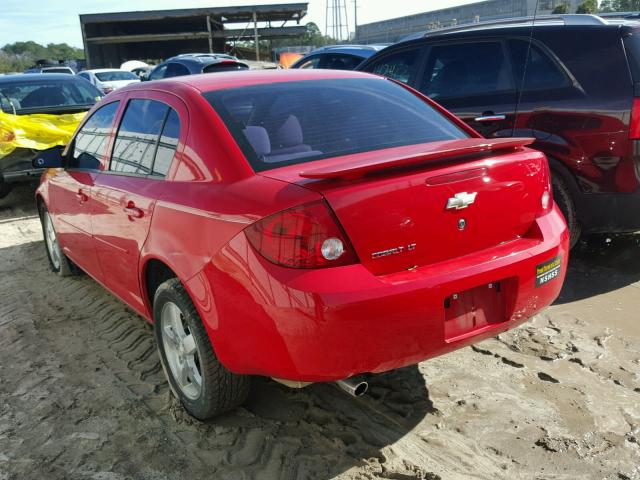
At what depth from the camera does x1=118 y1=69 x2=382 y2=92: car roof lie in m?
3.18

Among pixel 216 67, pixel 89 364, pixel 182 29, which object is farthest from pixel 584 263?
pixel 182 29

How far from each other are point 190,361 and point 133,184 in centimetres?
101

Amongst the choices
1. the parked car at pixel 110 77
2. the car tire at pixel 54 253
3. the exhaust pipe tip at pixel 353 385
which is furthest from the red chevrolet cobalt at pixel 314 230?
the parked car at pixel 110 77

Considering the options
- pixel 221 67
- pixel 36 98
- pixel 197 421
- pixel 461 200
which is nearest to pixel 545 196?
pixel 461 200

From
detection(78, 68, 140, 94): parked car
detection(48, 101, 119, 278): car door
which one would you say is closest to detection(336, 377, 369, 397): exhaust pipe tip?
detection(48, 101, 119, 278): car door

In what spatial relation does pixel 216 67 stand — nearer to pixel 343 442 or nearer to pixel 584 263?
pixel 584 263

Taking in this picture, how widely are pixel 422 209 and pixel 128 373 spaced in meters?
2.11

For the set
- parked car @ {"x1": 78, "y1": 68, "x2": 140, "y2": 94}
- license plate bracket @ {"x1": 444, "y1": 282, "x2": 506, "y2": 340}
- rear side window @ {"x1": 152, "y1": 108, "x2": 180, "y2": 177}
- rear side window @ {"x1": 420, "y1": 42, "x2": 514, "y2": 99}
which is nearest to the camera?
license plate bracket @ {"x1": 444, "y1": 282, "x2": 506, "y2": 340}

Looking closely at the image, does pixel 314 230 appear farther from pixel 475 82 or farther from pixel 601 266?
pixel 475 82

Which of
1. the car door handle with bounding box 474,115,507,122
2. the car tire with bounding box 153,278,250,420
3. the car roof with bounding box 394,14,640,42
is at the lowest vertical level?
the car tire with bounding box 153,278,250,420

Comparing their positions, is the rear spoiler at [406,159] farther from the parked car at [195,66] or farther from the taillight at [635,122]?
the parked car at [195,66]

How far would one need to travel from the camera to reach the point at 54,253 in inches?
214

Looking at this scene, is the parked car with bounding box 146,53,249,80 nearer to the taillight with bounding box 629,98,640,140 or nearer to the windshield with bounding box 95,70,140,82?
the windshield with bounding box 95,70,140,82

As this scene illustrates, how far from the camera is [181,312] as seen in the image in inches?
113
